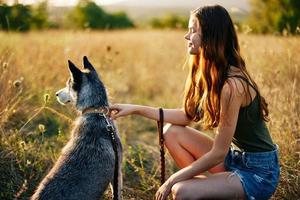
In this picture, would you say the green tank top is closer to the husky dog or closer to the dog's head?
the husky dog

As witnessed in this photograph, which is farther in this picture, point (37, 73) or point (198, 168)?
point (37, 73)

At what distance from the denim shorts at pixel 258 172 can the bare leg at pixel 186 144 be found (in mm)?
426

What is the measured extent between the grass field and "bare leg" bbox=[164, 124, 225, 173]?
2.10 ft

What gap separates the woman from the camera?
380 cm

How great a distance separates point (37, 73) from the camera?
7273mm

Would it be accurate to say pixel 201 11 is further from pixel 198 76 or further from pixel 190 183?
pixel 190 183

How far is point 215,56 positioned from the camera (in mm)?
3895

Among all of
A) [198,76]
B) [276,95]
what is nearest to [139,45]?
[276,95]

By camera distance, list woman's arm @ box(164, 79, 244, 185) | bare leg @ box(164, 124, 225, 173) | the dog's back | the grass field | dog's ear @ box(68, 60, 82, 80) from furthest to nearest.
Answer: the grass field, bare leg @ box(164, 124, 225, 173), dog's ear @ box(68, 60, 82, 80), woman's arm @ box(164, 79, 244, 185), the dog's back

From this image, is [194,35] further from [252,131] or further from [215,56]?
[252,131]

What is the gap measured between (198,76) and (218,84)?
0.36 m

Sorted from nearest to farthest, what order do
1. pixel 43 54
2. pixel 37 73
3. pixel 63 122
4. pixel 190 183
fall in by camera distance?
pixel 190 183, pixel 63 122, pixel 37 73, pixel 43 54

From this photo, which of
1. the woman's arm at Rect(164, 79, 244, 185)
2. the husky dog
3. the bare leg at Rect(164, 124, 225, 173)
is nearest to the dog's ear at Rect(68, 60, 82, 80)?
the husky dog

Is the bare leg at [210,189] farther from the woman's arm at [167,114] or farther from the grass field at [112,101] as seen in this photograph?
the grass field at [112,101]
